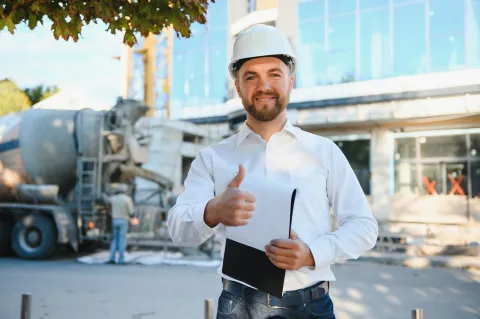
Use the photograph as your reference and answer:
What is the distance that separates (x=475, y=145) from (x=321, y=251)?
1705 cm

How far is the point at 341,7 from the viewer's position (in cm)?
2014

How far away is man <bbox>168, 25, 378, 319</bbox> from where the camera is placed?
2.18 m

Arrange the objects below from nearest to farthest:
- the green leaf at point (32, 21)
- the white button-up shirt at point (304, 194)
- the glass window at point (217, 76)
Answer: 1. the white button-up shirt at point (304, 194)
2. the green leaf at point (32, 21)
3. the glass window at point (217, 76)

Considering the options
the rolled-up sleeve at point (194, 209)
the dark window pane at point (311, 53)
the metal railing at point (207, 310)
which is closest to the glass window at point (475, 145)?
the dark window pane at point (311, 53)

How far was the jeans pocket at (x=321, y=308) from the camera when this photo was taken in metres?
2.22

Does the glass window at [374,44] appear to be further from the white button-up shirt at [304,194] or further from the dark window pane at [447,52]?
the white button-up shirt at [304,194]

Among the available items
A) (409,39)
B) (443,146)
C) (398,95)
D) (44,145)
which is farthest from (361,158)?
(44,145)

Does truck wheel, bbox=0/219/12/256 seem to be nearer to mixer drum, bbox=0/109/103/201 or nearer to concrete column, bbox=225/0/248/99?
mixer drum, bbox=0/109/103/201

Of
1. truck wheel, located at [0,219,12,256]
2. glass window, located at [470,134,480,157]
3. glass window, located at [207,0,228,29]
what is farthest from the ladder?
glass window, located at [207,0,228,29]

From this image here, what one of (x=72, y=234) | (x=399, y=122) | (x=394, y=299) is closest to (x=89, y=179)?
(x=72, y=234)

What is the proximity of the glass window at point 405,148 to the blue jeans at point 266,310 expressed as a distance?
17.3 metres

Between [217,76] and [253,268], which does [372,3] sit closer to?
[217,76]

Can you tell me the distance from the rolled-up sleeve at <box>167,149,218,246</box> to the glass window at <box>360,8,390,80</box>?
1749 cm

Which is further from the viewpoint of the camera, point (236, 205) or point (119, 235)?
point (119, 235)
